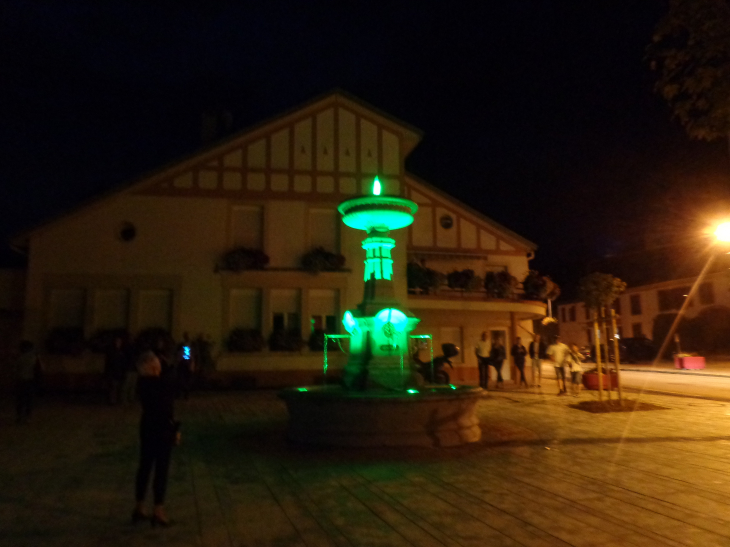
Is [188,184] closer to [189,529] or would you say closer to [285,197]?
[285,197]

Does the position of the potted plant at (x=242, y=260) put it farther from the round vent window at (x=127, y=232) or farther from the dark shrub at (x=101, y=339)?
the dark shrub at (x=101, y=339)

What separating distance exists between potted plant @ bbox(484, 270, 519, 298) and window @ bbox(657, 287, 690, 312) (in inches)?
1072

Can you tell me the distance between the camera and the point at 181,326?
59.7ft

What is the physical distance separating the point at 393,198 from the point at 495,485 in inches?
229

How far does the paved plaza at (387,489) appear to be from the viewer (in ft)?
15.6

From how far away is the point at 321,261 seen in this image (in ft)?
62.7

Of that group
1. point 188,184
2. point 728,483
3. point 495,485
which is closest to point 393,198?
point 495,485

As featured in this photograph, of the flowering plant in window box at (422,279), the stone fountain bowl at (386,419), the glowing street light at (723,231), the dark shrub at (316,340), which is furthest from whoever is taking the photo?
the flowering plant in window box at (422,279)

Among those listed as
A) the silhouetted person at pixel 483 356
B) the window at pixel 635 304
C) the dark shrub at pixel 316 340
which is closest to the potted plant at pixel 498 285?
the silhouetted person at pixel 483 356

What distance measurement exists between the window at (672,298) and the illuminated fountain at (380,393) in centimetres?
3759

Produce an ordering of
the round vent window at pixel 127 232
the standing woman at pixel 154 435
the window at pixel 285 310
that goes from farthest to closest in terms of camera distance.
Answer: the window at pixel 285 310 < the round vent window at pixel 127 232 < the standing woman at pixel 154 435

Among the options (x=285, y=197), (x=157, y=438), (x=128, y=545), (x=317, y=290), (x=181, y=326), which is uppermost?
(x=285, y=197)

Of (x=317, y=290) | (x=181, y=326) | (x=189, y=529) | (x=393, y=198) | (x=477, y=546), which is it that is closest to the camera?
(x=477, y=546)

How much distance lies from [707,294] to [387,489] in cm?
4092
